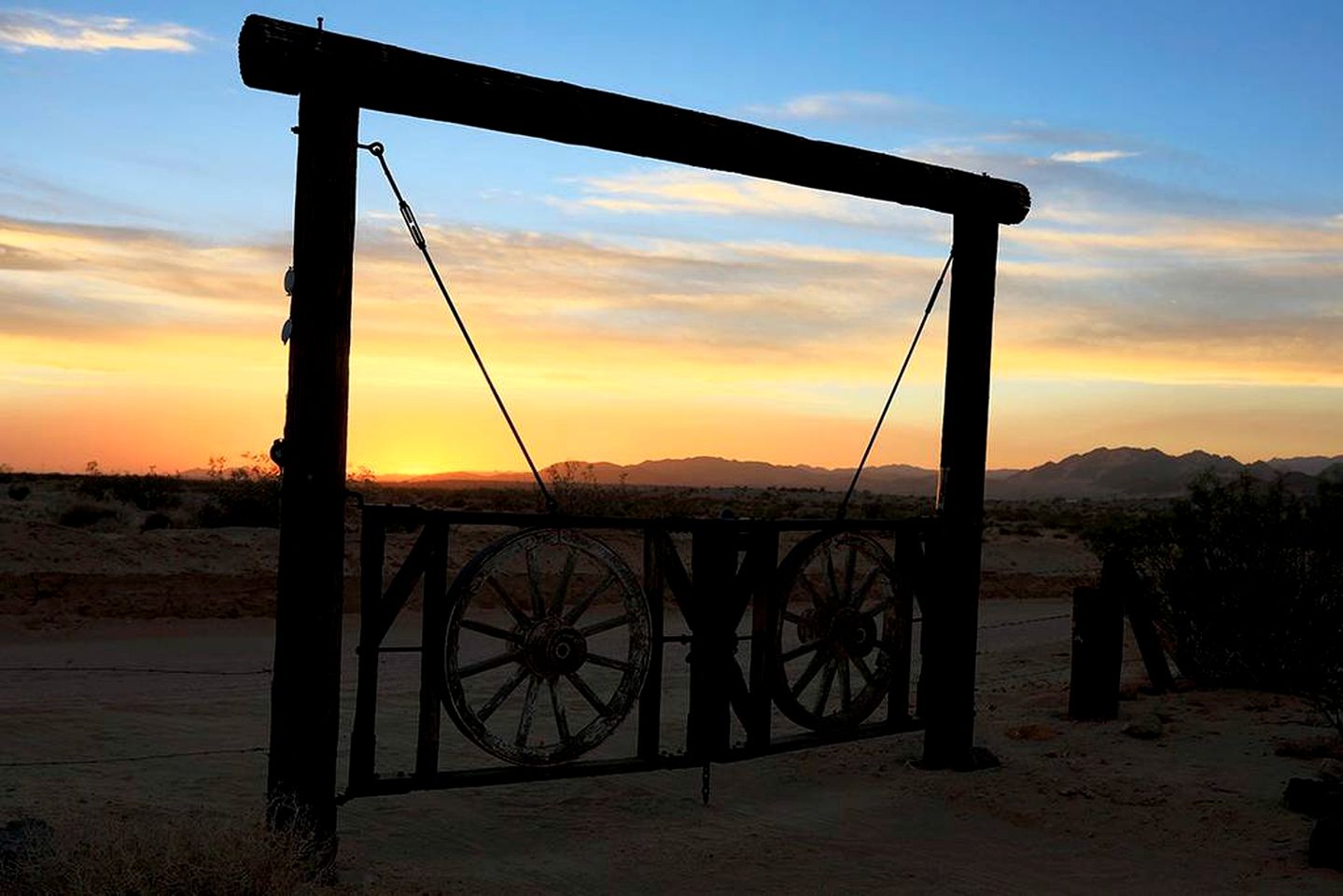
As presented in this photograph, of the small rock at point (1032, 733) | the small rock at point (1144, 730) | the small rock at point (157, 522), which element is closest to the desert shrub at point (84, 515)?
the small rock at point (157, 522)

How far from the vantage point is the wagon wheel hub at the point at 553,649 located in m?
6.96

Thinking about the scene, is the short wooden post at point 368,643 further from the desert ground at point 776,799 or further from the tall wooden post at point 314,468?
the desert ground at point 776,799

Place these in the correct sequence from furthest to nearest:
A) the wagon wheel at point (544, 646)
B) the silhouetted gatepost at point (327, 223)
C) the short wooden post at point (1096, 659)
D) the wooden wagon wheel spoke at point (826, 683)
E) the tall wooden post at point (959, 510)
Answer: the short wooden post at point (1096, 659) → the tall wooden post at point (959, 510) → the wooden wagon wheel spoke at point (826, 683) → the wagon wheel at point (544, 646) → the silhouetted gatepost at point (327, 223)

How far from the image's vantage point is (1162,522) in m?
12.4

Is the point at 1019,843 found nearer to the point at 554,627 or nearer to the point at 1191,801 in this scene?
the point at 1191,801

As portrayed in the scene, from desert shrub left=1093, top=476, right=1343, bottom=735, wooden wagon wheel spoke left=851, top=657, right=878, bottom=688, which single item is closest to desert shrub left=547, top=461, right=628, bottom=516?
desert shrub left=1093, top=476, right=1343, bottom=735

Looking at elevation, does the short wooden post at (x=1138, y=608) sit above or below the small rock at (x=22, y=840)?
above

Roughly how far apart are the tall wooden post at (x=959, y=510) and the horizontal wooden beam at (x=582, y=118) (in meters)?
0.38

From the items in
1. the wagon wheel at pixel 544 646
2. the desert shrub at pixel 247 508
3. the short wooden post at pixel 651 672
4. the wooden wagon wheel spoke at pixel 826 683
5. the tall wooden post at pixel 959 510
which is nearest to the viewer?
the wagon wheel at pixel 544 646

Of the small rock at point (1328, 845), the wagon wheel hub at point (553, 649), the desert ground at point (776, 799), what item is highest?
the wagon wheel hub at point (553, 649)

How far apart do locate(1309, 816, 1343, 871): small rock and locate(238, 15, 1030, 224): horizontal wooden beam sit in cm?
442

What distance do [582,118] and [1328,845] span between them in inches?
219

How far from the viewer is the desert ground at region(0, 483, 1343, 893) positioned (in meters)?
6.62

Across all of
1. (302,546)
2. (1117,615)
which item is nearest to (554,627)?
(302,546)
